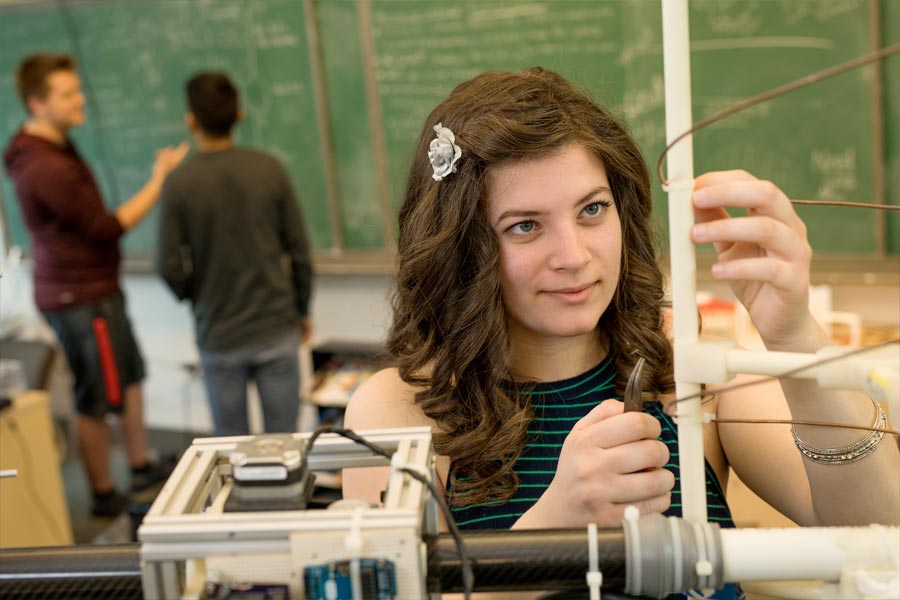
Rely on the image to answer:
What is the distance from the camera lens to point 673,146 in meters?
Answer: 0.68

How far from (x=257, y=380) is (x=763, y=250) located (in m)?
2.67

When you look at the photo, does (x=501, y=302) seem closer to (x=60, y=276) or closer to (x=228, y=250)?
(x=228, y=250)

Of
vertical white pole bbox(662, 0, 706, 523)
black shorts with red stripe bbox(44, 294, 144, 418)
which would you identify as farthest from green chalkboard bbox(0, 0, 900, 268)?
vertical white pole bbox(662, 0, 706, 523)

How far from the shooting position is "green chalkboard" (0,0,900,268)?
9.01 ft

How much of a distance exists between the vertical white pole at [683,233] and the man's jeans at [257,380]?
2.66m

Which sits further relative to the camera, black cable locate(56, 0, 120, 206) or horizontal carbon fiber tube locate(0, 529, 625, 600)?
black cable locate(56, 0, 120, 206)

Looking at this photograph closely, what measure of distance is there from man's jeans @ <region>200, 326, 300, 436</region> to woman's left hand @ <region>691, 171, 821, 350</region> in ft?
8.28

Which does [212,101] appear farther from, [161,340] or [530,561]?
[530,561]

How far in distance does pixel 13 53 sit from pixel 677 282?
4216mm

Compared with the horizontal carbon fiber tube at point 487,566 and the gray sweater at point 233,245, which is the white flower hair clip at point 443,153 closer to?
the horizontal carbon fiber tube at point 487,566

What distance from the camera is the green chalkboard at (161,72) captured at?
362 cm

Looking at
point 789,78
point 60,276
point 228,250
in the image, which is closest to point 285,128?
point 228,250

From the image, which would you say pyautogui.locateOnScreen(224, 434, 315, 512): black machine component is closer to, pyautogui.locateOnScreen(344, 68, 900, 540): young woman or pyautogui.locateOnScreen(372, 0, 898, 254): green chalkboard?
pyautogui.locateOnScreen(344, 68, 900, 540): young woman

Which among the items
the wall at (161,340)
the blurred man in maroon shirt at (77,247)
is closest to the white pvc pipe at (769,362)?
the blurred man in maroon shirt at (77,247)
